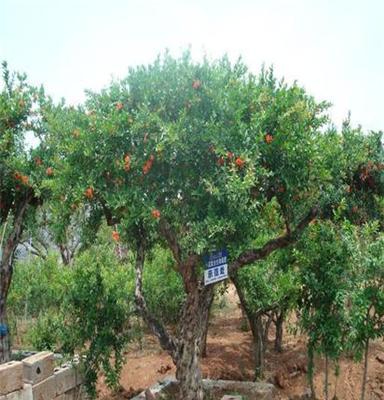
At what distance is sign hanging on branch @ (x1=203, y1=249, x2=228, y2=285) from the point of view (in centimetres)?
799

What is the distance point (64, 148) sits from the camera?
8258mm

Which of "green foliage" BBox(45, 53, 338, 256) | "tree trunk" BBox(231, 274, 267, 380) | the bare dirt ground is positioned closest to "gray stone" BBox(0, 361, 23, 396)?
"green foliage" BBox(45, 53, 338, 256)

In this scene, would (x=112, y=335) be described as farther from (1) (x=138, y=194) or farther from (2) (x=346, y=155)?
(2) (x=346, y=155)

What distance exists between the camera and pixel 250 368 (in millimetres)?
14750

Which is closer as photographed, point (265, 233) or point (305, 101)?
point (305, 101)

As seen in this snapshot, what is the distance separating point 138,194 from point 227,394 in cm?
506

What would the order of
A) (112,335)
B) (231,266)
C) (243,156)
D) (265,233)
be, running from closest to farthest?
(243,156) < (231,266) < (112,335) < (265,233)

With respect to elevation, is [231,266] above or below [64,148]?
below

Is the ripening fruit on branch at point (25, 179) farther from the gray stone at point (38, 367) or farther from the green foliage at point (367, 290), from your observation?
the green foliage at point (367, 290)

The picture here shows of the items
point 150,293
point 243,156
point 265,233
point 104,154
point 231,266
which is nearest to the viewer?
point 243,156

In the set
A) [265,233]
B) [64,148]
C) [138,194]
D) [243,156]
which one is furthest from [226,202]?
[265,233]

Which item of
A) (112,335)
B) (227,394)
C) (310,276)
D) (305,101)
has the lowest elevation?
(227,394)

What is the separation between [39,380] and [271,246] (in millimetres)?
4846

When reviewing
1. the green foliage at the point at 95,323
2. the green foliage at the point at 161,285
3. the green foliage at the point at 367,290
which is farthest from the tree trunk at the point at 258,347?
the green foliage at the point at 367,290
